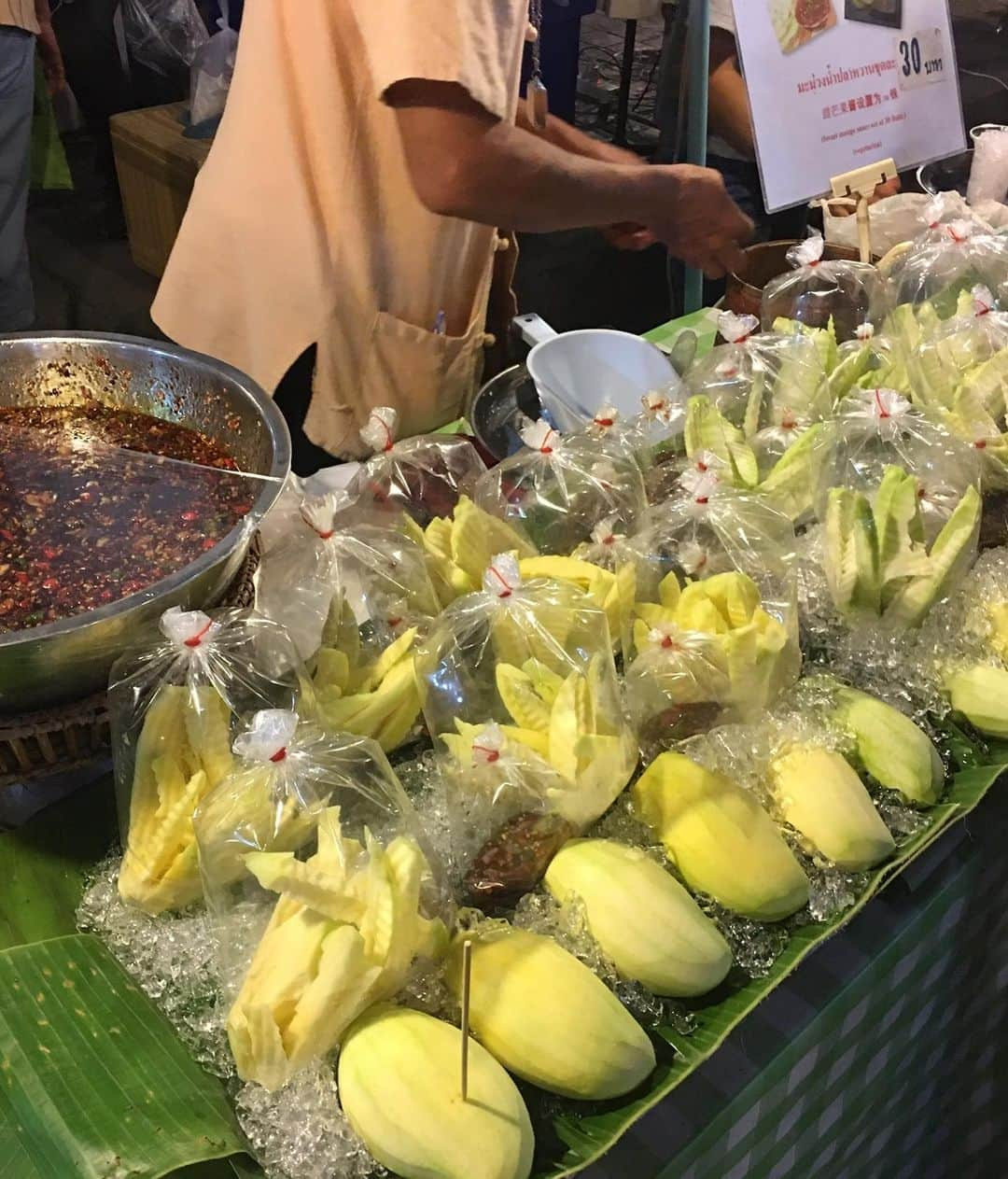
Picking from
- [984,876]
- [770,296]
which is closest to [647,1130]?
[984,876]

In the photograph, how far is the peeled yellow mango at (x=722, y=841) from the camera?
77cm

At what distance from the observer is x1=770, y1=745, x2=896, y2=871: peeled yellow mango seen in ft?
2.65

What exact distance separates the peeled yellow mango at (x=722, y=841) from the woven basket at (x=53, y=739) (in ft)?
1.54

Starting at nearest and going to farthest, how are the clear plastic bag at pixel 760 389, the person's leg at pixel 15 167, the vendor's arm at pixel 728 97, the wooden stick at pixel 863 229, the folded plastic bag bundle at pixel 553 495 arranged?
1. the folded plastic bag bundle at pixel 553 495
2. the clear plastic bag at pixel 760 389
3. the wooden stick at pixel 863 229
4. the vendor's arm at pixel 728 97
5. the person's leg at pixel 15 167

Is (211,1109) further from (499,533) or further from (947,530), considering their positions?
(947,530)

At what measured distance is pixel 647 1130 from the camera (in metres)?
0.75

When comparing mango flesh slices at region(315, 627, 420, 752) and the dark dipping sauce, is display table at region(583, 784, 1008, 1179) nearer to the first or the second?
mango flesh slices at region(315, 627, 420, 752)

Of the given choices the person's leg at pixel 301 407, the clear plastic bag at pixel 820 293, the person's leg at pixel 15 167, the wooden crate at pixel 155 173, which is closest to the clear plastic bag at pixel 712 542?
the clear plastic bag at pixel 820 293

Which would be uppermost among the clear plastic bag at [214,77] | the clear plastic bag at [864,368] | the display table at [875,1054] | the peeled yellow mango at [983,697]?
the clear plastic bag at [214,77]

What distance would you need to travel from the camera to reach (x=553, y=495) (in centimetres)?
A: 109

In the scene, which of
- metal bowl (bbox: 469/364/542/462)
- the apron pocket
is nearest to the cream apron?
the apron pocket

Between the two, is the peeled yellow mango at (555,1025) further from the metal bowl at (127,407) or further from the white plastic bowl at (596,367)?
the white plastic bowl at (596,367)

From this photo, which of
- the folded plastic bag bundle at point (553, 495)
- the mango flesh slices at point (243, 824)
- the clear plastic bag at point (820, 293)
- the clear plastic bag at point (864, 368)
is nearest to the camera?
the mango flesh slices at point (243, 824)

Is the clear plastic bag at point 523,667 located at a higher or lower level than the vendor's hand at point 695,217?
lower
